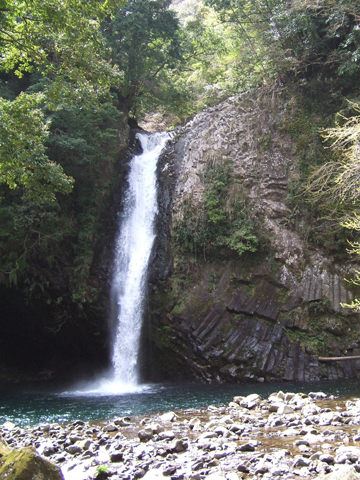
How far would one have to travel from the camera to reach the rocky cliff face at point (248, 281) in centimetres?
1234

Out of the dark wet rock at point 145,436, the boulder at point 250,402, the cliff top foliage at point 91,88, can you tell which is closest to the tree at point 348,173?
the boulder at point 250,402

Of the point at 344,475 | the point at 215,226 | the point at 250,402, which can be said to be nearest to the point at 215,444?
the point at 344,475

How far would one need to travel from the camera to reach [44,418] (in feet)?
28.2

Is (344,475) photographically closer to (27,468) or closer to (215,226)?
(27,468)

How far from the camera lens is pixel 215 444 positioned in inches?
203

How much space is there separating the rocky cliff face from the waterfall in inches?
21.9

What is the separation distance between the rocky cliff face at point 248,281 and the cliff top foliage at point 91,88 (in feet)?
3.04

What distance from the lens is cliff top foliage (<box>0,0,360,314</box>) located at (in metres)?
8.34

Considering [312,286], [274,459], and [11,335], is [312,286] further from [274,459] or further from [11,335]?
[11,335]

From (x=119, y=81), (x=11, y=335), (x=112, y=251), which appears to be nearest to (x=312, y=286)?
(x=112, y=251)

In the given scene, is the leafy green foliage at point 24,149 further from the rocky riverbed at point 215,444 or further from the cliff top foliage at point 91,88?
the rocky riverbed at point 215,444

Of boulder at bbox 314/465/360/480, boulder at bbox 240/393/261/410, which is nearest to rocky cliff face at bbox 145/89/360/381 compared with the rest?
boulder at bbox 240/393/261/410

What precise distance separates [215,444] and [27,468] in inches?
105

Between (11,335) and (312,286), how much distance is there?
1178cm
